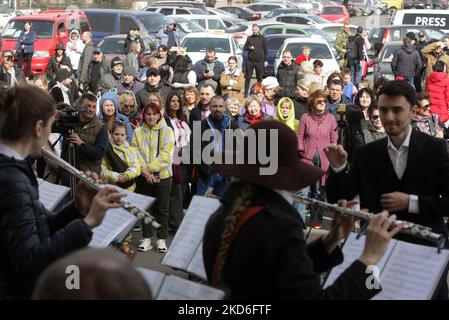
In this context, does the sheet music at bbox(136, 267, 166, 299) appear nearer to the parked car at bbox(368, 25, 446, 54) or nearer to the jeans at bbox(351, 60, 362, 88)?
the jeans at bbox(351, 60, 362, 88)

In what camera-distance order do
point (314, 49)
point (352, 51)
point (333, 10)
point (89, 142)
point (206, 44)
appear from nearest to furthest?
point (89, 142)
point (314, 49)
point (352, 51)
point (206, 44)
point (333, 10)

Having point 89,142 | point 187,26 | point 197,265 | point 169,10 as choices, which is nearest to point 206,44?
point 187,26

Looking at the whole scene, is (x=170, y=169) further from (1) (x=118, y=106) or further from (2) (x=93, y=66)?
(2) (x=93, y=66)

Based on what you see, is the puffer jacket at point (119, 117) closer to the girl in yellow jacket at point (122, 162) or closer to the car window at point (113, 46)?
the girl in yellow jacket at point (122, 162)

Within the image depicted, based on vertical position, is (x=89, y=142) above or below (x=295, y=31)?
above

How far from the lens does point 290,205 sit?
135 inches

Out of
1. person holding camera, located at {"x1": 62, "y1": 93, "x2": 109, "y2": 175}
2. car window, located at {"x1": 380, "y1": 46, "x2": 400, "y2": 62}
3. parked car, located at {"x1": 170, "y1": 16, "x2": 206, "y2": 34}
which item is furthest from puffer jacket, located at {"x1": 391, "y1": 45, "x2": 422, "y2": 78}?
person holding camera, located at {"x1": 62, "y1": 93, "x2": 109, "y2": 175}

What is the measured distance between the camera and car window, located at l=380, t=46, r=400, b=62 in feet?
76.4

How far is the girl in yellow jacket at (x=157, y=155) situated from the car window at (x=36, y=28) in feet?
54.0

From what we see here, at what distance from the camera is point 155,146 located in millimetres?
9578

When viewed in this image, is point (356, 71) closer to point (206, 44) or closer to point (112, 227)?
point (206, 44)

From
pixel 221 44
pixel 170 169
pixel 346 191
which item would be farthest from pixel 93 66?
pixel 346 191

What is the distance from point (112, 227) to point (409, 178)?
1.53 metres

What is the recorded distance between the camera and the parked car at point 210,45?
23547 millimetres
